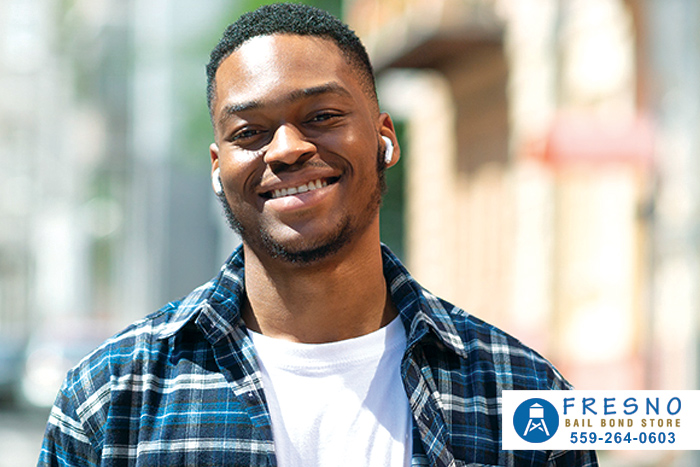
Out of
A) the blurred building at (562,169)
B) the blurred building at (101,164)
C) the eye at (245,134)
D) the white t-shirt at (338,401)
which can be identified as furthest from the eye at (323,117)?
the blurred building at (101,164)

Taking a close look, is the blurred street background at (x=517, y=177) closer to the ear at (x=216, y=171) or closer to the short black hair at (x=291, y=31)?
the short black hair at (x=291, y=31)

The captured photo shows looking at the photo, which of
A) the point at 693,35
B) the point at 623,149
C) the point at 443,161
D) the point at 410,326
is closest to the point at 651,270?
the point at 623,149

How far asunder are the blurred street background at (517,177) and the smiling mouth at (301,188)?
4641 millimetres

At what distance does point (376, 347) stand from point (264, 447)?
0.39 metres

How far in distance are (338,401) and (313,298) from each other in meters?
0.27

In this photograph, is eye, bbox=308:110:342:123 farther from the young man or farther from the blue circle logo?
the blue circle logo

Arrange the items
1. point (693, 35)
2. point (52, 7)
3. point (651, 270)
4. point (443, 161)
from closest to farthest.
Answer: point (693, 35) → point (651, 270) → point (443, 161) → point (52, 7)

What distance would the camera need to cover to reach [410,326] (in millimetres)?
2605

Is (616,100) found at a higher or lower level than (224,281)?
higher

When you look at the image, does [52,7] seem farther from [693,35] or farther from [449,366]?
[449,366]

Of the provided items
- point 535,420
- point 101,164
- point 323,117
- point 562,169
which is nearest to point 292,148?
point 323,117

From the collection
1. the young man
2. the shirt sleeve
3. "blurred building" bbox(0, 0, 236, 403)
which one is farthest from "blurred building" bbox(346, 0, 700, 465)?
the shirt sleeve

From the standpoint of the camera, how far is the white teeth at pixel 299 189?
2.55 meters

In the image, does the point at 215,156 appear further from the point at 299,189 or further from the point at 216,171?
the point at 299,189
